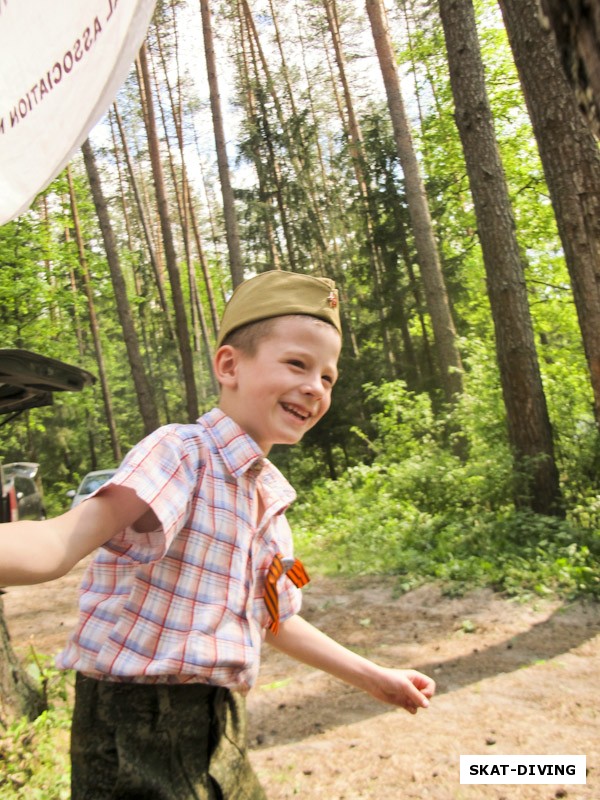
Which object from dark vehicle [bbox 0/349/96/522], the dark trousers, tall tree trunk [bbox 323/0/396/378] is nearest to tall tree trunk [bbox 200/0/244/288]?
tall tree trunk [bbox 323/0/396/378]

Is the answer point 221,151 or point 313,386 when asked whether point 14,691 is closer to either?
point 313,386

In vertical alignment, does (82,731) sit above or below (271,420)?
below

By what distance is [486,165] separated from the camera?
9648mm

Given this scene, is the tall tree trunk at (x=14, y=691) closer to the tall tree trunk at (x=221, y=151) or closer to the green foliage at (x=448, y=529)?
the green foliage at (x=448, y=529)

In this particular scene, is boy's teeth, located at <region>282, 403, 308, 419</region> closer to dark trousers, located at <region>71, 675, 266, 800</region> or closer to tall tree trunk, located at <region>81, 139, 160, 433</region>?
dark trousers, located at <region>71, 675, 266, 800</region>

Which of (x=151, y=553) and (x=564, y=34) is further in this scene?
(x=151, y=553)

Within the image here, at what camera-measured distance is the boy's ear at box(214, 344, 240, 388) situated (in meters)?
1.85

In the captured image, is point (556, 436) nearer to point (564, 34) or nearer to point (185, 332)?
point (564, 34)

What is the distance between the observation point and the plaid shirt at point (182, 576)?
156 centimetres

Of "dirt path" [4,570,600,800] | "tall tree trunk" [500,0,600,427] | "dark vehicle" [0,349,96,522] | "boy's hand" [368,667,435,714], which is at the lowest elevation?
"dirt path" [4,570,600,800]

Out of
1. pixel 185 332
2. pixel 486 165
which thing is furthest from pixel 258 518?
pixel 185 332

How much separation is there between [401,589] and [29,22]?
7.07 metres

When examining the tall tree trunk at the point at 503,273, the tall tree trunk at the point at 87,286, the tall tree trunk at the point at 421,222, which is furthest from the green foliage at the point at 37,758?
the tall tree trunk at the point at 87,286

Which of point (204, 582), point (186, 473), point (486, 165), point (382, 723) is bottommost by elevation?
point (382, 723)
